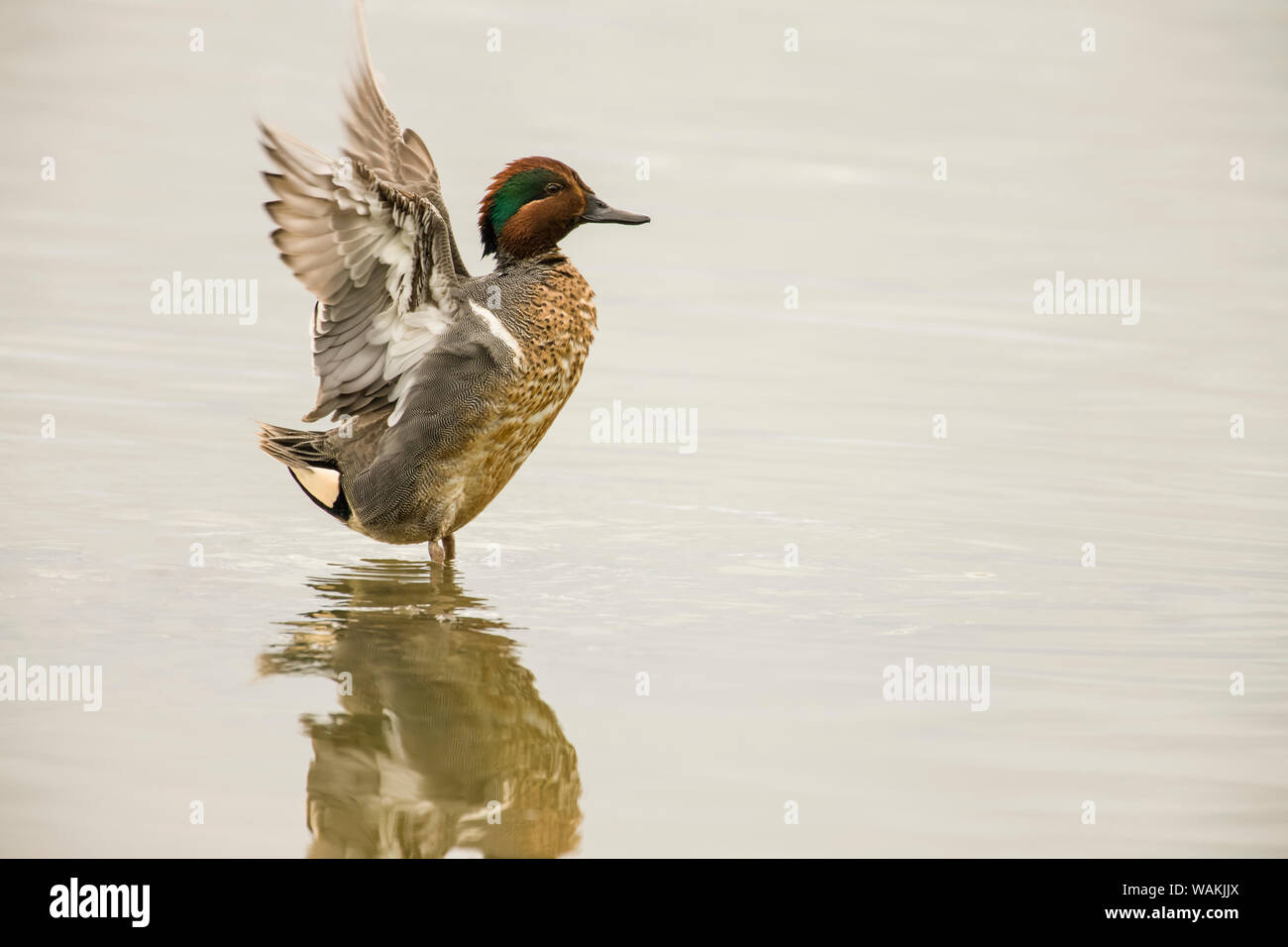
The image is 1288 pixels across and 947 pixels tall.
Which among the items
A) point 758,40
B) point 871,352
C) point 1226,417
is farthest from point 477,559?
point 758,40

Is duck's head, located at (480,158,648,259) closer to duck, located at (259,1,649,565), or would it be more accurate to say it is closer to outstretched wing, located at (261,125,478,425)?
duck, located at (259,1,649,565)

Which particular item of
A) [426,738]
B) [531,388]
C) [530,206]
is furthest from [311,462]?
[426,738]

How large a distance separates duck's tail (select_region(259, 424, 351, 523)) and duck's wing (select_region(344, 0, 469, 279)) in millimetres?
1240

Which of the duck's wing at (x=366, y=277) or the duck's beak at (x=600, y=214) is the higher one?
the duck's beak at (x=600, y=214)

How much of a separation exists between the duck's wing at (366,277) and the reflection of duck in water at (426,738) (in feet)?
3.09

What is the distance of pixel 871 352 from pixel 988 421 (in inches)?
50.7

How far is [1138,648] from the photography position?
750cm

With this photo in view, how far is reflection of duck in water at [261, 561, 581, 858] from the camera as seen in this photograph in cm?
Answer: 555

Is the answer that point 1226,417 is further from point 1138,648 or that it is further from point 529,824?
point 529,824

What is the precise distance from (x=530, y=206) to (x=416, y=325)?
92 cm

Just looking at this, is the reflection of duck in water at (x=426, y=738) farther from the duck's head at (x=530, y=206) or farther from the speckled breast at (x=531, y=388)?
the duck's head at (x=530, y=206)

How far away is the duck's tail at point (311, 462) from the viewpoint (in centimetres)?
829

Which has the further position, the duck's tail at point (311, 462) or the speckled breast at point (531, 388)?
the duck's tail at point (311, 462)

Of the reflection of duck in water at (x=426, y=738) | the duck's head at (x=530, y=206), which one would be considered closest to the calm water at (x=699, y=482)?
the reflection of duck in water at (x=426, y=738)
